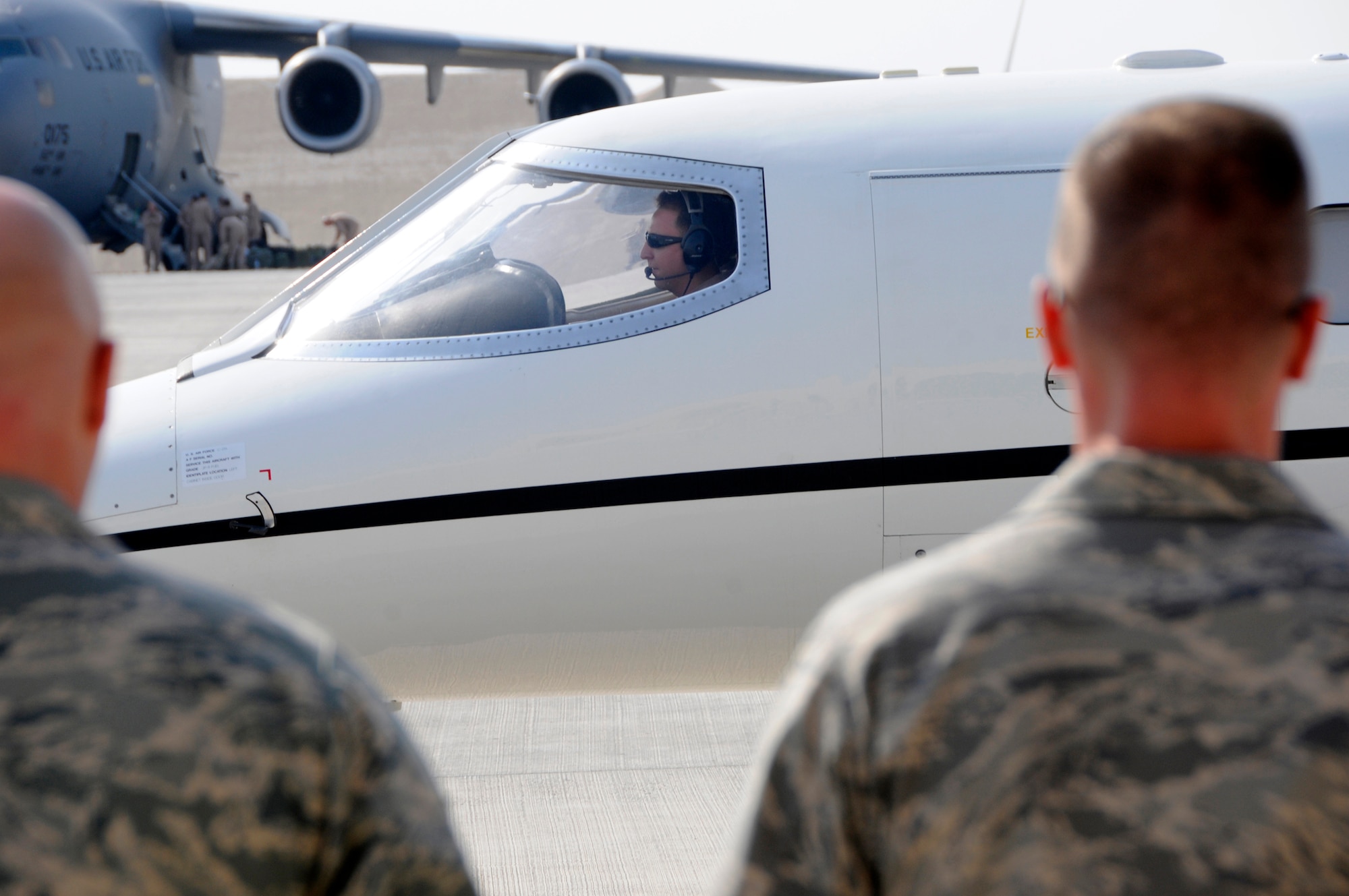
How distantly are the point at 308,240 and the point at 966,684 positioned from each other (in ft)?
210

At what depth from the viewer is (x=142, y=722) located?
132 centimetres

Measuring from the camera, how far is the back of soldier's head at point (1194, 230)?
4.26 feet

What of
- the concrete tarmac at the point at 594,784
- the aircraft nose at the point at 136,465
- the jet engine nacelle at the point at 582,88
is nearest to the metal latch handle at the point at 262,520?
the aircraft nose at the point at 136,465

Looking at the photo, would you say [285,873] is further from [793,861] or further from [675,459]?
[675,459]

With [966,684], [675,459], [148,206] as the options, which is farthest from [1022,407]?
[148,206]

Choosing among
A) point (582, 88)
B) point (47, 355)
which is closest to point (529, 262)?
point (47, 355)

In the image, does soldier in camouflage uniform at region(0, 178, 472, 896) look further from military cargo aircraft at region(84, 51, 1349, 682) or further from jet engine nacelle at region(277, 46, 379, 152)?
jet engine nacelle at region(277, 46, 379, 152)

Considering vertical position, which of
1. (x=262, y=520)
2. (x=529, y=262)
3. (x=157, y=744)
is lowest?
(x=262, y=520)

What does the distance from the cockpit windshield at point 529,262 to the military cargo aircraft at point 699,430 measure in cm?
2

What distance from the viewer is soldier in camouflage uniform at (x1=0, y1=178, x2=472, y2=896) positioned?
1.31 meters

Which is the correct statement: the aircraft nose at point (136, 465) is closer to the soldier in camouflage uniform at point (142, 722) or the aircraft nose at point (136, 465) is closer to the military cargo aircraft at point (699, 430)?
the military cargo aircraft at point (699, 430)

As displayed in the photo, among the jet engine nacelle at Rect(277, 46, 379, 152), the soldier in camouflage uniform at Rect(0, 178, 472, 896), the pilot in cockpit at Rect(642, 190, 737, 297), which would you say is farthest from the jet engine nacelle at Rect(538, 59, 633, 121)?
the soldier in camouflage uniform at Rect(0, 178, 472, 896)

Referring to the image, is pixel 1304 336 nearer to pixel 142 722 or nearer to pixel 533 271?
pixel 142 722

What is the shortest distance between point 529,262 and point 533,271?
4 centimetres
